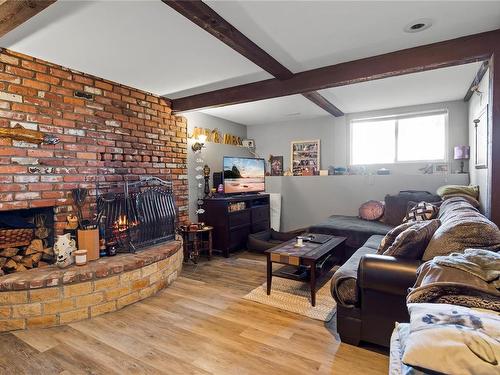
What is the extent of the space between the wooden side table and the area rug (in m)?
1.25

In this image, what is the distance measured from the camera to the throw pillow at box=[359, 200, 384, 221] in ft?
14.1

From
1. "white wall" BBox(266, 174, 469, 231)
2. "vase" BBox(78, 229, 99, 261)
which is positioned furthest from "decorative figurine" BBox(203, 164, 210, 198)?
"vase" BBox(78, 229, 99, 261)

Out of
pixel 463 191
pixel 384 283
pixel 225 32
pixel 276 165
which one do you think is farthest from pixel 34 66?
pixel 463 191

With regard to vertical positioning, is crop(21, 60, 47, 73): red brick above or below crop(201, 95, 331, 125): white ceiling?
below

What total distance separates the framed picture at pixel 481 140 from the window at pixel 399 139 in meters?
1.02

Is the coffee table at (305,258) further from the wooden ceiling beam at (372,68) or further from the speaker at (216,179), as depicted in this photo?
the speaker at (216,179)

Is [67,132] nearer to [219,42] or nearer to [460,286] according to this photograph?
[219,42]

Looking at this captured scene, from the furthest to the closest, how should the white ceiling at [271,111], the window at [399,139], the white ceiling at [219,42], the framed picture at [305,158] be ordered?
1. the framed picture at [305,158]
2. the window at [399,139]
3. the white ceiling at [271,111]
4. the white ceiling at [219,42]

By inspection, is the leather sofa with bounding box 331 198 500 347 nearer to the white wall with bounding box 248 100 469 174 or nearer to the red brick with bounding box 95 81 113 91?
the white wall with bounding box 248 100 469 174

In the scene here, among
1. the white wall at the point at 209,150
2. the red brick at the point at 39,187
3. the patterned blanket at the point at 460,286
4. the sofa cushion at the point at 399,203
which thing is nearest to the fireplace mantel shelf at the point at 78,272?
the red brick at the point at 39,187

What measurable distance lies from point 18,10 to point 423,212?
4191 mm

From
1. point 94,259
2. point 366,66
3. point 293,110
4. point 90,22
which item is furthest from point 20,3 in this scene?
point 293,110

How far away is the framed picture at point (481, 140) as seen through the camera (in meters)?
2.81

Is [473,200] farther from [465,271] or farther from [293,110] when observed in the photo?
[293,110]
